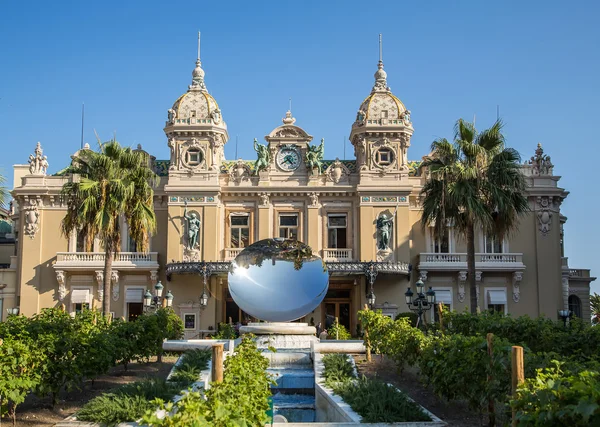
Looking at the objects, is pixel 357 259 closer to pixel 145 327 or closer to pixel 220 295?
pixel 220 295

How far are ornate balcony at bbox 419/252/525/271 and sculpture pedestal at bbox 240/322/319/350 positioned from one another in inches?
644

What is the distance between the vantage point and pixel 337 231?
3891 cm

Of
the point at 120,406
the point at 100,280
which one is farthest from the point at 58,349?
the point at 100,280

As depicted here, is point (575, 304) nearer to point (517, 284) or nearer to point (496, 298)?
point (517, 284)

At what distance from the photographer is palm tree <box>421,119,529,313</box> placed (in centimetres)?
2630

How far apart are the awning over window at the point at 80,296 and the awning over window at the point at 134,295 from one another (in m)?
1.98

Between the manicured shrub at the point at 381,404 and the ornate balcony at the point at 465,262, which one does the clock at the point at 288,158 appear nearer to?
the ornate balcony at the point at 465,262

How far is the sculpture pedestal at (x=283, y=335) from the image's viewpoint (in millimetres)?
21969

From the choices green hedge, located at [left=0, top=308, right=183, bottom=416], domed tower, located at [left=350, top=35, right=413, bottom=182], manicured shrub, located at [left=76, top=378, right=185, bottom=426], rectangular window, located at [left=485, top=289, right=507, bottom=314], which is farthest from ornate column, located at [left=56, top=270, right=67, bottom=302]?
manicured shrub, located at [left=76, top=378, right=185, bottom=426]

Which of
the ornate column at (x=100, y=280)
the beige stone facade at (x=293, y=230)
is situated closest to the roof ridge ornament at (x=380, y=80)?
the beige stone facade at (x=293, y=230)

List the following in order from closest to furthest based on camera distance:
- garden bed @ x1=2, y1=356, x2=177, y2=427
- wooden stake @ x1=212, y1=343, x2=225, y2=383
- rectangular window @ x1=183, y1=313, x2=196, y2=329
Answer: wooden stake @ x1=212, y1=343, x2=225, y2=383 < garden bed @ x1=2, y1=356, x2=177, y2=427 < rectangular window @ x1=183, y1=313, x2=196, y2=329

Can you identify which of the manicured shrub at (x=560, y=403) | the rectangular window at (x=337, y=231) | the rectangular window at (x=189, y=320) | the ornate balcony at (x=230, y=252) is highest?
the rectangular window at (x=337, y=231)

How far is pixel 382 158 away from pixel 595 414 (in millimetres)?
31916

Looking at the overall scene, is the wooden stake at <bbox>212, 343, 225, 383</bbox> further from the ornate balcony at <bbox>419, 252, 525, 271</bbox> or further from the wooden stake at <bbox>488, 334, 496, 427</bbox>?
the ornate balcony at <bbox>419, 252, 525, 271</bbox>
